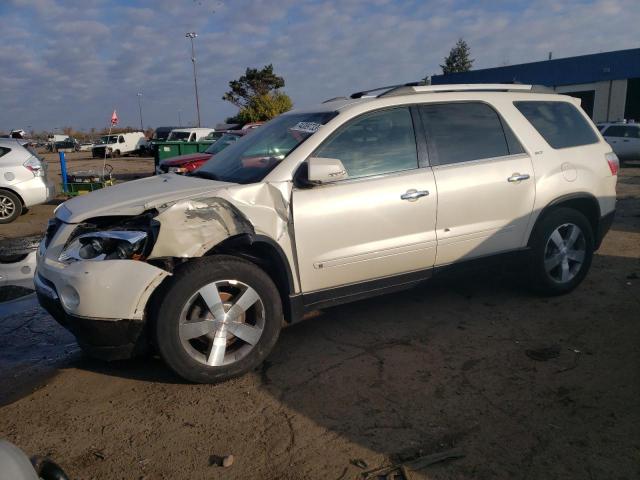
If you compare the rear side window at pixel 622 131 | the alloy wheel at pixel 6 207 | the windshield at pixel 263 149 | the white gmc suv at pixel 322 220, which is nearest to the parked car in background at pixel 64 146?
the alloy wheel at pixel 6 207

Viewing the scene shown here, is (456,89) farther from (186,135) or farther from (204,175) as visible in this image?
(186,135)

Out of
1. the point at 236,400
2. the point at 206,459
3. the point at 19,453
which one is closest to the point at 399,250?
the point at 236,400

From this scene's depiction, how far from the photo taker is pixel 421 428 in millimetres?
2854

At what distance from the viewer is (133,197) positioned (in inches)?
141

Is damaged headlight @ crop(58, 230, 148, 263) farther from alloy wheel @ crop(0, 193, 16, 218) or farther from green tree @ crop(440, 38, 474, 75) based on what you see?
green tree @ crop(440, 38, 474, 75)

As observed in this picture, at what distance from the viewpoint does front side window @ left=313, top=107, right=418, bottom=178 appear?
3791 mm

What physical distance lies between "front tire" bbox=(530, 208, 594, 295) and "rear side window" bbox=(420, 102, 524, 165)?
76cm

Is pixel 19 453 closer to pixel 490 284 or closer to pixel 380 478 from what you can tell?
pixel 380 478

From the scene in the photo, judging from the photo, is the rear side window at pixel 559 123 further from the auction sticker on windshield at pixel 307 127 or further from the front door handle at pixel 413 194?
the auction sticker on windshield at pixel 307 127

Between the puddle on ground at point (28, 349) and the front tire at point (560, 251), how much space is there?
156 inches

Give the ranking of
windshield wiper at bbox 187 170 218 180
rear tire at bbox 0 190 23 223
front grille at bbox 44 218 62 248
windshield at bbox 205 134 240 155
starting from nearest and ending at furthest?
front grille at bbox 44 218 62 248 → windshield wiper at bbox 187 170 218 180 → rear tire at bbox 0 190 23 223 → windshield at bbox 205 134 240 155

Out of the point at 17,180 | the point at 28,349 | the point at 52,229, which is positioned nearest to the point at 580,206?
the point at 52,229

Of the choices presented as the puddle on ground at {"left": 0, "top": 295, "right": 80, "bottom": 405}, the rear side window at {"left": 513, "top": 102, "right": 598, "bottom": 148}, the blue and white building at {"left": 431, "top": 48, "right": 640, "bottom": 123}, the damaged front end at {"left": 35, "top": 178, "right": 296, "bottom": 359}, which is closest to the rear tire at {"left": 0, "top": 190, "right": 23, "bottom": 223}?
the puddle on ground at {"left": 0, "top": 295, "right": 80, "bottom": 405}

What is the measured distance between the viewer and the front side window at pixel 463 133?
4.12 meters
